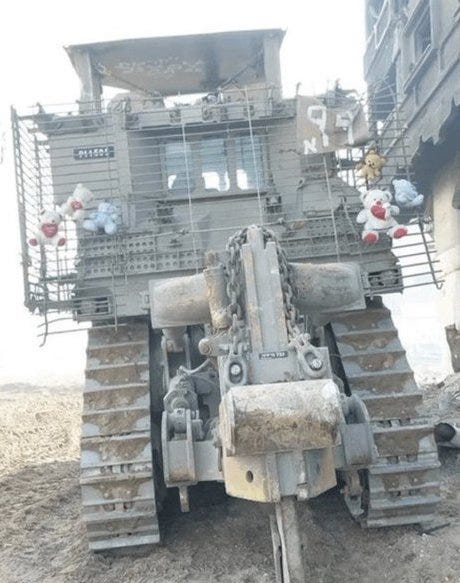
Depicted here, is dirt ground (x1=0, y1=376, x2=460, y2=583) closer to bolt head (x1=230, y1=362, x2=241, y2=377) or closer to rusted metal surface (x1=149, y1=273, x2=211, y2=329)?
bolt head (x1=230, y1=362, x2=241, y2=377)

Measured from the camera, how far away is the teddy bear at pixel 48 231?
6.11m

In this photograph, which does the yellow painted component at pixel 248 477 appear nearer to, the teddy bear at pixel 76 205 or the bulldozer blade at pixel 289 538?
the bulldozer blade at pixel 289 538

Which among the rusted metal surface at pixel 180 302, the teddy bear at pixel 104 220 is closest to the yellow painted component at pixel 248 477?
the rusted metal surface at pixel 180 302

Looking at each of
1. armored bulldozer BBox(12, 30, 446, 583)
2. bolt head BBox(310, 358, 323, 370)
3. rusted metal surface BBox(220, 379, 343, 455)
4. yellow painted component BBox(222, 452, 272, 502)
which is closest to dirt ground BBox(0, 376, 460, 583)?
armored bulldozer BBox(12, 30, 446, 583)

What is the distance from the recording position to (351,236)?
249 inches

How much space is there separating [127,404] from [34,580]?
1.55 meters

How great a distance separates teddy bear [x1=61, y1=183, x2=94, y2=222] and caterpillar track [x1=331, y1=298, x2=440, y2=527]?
275 centimetres

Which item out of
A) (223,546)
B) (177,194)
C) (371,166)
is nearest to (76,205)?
(177,194)

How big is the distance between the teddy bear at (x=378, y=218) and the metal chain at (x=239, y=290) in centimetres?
214

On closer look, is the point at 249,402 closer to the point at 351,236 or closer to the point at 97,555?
the point at 97,555

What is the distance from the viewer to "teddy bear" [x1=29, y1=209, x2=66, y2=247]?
611 cm

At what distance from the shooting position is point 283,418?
10.7 feet

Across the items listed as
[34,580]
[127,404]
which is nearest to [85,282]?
[127,404]

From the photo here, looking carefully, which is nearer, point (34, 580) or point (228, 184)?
point (34, 580)
